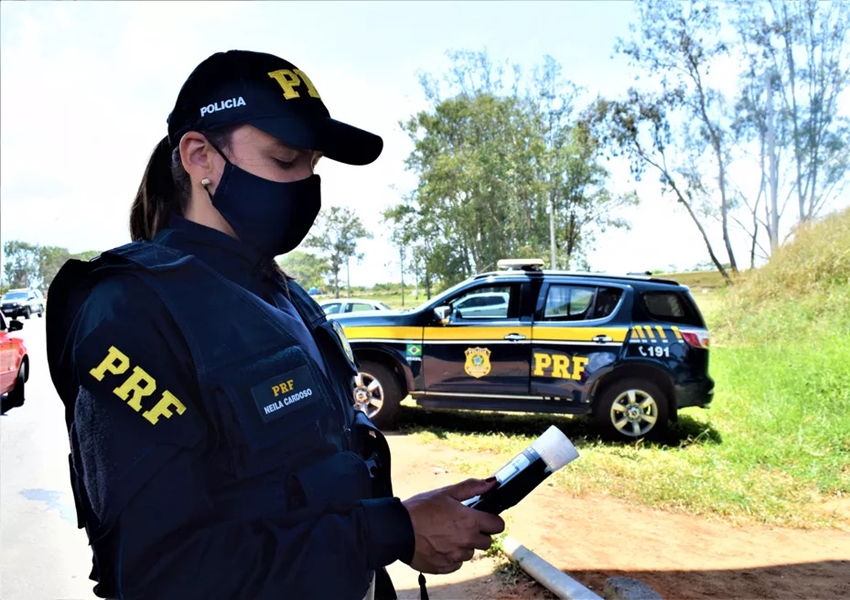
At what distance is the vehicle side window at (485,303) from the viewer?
664 centimetres

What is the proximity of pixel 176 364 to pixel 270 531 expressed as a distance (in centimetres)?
31

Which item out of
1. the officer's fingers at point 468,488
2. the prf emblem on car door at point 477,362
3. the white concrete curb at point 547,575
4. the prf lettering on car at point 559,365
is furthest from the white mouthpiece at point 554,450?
the prf emblem on car door at point 477,362

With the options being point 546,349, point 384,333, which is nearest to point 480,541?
point 546,349

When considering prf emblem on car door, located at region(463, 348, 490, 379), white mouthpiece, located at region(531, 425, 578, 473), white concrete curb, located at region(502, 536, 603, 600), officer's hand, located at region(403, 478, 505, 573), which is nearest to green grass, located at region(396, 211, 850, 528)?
prf emblem on car door, located at region(463, 348, 490, 379)

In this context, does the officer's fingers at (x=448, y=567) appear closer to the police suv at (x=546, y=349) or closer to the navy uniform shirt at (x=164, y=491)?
the navy uniform shirt at (x=164, y=491)

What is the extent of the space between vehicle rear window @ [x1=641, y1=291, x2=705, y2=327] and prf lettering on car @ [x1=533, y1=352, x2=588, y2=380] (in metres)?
0.90

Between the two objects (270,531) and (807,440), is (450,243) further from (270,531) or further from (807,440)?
(270,531)

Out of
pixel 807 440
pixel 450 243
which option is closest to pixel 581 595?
pixel 807 440

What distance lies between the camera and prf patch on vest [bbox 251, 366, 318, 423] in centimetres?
101

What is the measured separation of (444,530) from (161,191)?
0.98 m

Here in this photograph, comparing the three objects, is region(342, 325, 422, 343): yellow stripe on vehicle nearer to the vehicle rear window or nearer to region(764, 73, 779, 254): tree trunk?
the vehicle rear window

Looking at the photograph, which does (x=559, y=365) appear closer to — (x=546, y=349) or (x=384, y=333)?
(x=546, y=349)

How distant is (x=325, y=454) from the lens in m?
1.12

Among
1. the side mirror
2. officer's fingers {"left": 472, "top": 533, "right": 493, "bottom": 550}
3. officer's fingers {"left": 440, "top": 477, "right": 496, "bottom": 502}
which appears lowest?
officer's fingers {"left": 472, "top": 533, "right": 493, "bottom": 550}
